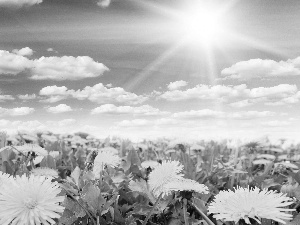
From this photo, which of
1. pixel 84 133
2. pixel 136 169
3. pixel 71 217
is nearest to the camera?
pixel 71 217

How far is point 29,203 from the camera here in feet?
3.31

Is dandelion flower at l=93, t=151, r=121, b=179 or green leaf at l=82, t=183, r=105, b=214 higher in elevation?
dandelion flower at l=93, t=151, r=121, b=179

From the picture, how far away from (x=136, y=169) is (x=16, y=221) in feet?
5.11

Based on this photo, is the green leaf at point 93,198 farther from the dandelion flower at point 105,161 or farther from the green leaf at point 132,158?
the green leaf at point 132,158

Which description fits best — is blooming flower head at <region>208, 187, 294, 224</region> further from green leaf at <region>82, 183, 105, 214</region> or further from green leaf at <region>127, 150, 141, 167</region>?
green leaf at <region>127, 150, 141, 167</region>

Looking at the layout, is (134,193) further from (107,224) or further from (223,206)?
(223,206)

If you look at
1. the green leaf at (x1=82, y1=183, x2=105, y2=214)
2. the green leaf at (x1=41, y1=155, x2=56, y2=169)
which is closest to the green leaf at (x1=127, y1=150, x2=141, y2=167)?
the green leaf at (x1=41, y1=155, x2=56, y2=169)

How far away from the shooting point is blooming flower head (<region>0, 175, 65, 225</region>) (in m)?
0.96

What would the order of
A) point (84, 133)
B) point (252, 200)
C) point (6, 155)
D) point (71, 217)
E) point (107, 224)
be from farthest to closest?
point (84, 133) < point (6, 155) < point (107, 224) < point (71, 217) < point (252, 200)

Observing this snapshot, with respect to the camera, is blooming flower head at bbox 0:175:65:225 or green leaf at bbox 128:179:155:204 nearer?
blooming flower head at bbox 0:175:65:225

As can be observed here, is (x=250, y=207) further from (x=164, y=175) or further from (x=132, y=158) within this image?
(x=132, y=158)

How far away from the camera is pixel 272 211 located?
3.28ft

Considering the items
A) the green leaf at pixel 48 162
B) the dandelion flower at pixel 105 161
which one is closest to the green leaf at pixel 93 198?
the dandelion flower at pixel 105 161

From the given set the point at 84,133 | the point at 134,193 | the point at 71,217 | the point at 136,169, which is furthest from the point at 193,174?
the point at 84,133
